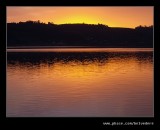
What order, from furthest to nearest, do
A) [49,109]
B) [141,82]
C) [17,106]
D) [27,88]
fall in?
[141,82] → [27,88] → [17,106] → [49,109]

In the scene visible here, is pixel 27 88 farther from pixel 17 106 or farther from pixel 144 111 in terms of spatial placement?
pixel 144 111

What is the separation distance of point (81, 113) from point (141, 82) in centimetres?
684

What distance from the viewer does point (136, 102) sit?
453 inches

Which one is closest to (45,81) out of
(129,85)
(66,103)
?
(129,85)
